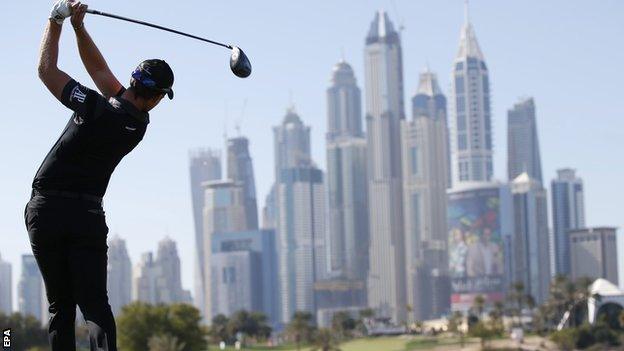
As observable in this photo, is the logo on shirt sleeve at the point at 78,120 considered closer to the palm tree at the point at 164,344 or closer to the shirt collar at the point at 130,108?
the shirt collar at the point at 130,108

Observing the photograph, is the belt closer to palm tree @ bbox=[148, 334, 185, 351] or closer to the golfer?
the golfer

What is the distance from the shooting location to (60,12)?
8.03 metres

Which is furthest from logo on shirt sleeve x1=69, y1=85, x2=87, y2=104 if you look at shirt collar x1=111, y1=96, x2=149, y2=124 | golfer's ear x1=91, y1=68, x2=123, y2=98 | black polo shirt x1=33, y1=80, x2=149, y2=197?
golfer's ear x1=91, y1=68, x2=123, y2=98

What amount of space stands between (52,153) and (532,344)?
568ft

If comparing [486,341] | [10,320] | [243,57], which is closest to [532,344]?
[486,341]

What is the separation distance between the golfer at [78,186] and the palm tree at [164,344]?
97.9 meters

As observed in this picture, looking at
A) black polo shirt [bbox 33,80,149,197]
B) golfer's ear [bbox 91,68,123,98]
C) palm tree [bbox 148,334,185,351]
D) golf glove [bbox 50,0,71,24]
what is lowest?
palm tree [bbox 148,334,185,351]

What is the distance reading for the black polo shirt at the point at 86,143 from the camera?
813 centimetres

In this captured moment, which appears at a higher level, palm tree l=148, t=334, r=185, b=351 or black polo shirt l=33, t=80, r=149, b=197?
black polo shirt l=33, t=80, r=149, b=197

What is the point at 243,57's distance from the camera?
28.0 feet

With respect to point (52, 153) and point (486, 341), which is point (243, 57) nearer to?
point (52, 153)

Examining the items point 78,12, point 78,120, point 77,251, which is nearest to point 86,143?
point 78,120

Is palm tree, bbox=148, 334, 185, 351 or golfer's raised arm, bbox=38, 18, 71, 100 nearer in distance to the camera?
golfer's raised arm, bbox=38, 18, 71, 100

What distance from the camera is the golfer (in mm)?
8094
